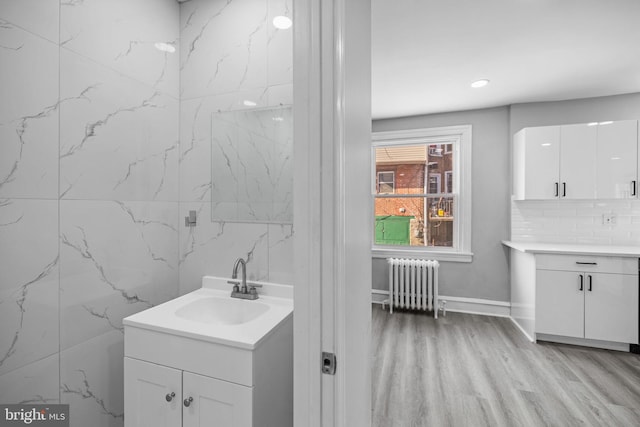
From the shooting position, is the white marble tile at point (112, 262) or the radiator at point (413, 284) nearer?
the white marble tile at point (112, 262)

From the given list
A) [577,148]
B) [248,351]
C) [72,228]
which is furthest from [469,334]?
[72,228]

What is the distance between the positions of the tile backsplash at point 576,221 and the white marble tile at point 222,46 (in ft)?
10.8

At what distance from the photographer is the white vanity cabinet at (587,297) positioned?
2.71m

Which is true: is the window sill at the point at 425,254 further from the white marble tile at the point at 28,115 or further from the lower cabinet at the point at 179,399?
the white marble tile at the point at 28,115

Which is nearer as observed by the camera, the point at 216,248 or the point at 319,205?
the point at 319,205

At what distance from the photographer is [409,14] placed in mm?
1932

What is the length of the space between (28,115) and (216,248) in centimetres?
95

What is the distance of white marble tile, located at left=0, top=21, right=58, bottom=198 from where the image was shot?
108cm

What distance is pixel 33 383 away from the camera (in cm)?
117

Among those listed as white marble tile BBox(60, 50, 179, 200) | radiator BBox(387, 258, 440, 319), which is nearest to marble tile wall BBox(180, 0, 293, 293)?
white marble tile BBox(60, 50, 179, 200)

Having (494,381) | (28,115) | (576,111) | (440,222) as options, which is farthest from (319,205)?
(576,111)

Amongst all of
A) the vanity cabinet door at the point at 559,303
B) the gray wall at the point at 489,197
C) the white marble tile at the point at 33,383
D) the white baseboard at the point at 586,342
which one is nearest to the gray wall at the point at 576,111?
the gray wall at the point at 489,197

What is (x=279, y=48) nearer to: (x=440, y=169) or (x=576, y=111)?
(x=440, y=169)

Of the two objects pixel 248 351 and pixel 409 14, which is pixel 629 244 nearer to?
pixel 409 14
